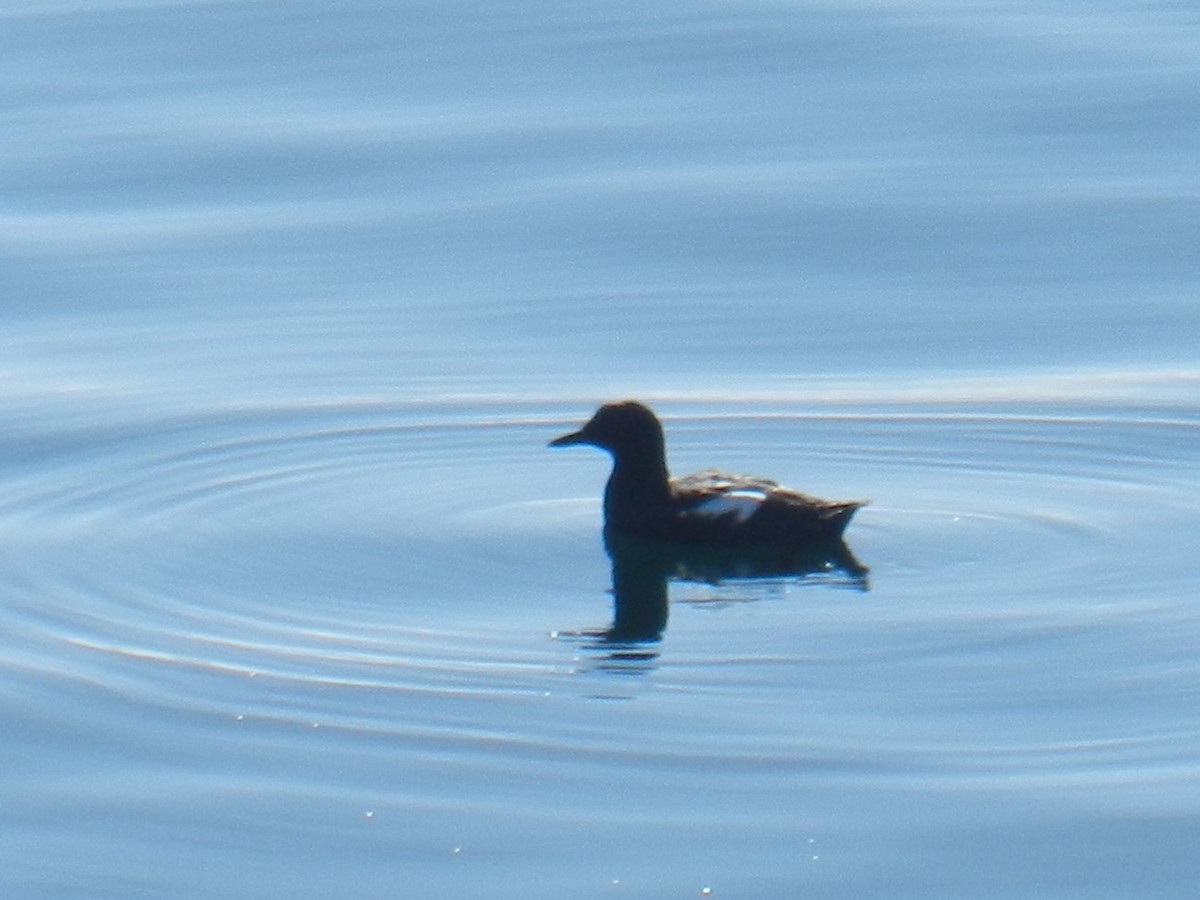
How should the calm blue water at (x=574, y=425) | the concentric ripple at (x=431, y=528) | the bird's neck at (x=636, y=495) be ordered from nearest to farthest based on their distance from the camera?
the calm blue water at (x=574, y=425), the concentric ripple at (x=431, y=528), the bird's neck at (x=636, y=495)

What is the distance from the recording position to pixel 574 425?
1220 centimetres

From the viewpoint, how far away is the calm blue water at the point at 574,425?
26.4 feet

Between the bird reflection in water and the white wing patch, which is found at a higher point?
the white wing patch

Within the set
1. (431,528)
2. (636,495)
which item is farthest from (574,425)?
(431,528)

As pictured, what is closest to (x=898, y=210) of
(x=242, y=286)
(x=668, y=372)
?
(x=668, y=372)

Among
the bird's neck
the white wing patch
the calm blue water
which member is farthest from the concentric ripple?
the white wing patch

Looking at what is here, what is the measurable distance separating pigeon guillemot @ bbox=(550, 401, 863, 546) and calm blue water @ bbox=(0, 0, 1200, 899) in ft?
1.08

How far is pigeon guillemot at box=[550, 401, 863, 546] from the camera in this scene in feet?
35.5

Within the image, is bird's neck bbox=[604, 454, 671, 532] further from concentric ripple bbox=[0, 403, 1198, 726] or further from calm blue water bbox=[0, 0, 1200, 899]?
calm blue water bbox=[0, 0, 1200, 899]

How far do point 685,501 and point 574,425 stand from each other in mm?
1162

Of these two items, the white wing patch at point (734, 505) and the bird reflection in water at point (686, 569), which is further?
the white wing patch at point (734, 505)

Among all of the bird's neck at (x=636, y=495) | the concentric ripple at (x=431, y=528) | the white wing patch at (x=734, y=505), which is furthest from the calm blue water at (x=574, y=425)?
the white wing patch at (x=734, y=505)

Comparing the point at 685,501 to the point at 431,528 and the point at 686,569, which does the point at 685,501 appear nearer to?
the point at 686,569

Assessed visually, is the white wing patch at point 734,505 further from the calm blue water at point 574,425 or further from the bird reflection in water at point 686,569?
the calm blue water at point 574,425
